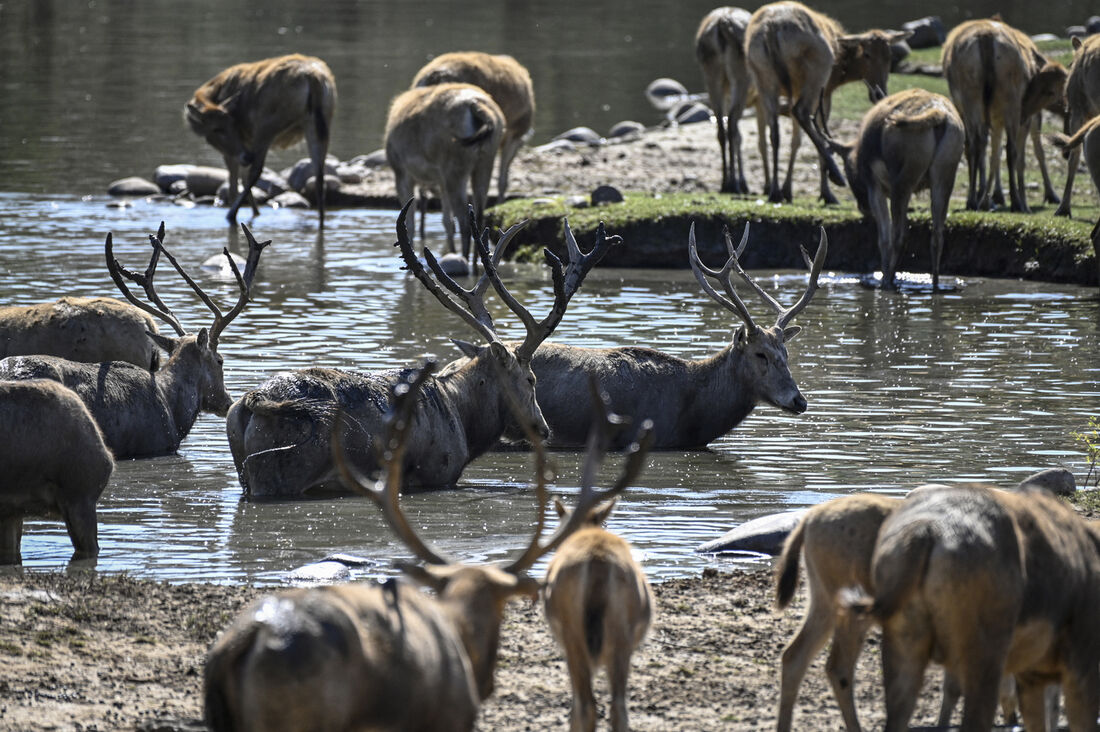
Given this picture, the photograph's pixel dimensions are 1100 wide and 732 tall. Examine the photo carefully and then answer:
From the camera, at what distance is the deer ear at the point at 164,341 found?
10398 mm

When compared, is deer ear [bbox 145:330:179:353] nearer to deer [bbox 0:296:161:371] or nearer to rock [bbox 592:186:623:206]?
deer [bbox 0:296:161:371]

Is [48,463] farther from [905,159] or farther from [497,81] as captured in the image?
[497,81]

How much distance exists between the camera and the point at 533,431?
493 cm

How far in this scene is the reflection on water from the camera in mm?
8266

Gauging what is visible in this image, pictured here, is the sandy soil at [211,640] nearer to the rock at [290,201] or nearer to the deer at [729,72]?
the deer at [729,72]

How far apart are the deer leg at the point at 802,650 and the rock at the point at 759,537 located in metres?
2.17

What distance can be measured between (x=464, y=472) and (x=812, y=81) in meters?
10.4

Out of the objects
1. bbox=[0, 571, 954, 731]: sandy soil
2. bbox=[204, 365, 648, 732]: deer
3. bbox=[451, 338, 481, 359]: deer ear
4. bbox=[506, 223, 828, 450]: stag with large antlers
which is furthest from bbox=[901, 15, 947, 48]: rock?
bbox=[204, 365, 648, 732]: deer

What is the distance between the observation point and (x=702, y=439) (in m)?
11.0

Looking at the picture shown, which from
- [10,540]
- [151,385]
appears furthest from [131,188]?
[10,540]

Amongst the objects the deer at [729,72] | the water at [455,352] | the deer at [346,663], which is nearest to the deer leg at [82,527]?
the water at [455,352]

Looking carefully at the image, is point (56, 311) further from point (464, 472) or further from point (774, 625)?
point (774, 625)

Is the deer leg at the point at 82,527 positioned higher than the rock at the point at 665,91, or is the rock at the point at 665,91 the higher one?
the rock at the point at 665,91

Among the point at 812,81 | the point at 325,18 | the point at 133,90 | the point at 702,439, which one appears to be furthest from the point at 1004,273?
the point at 325,18
